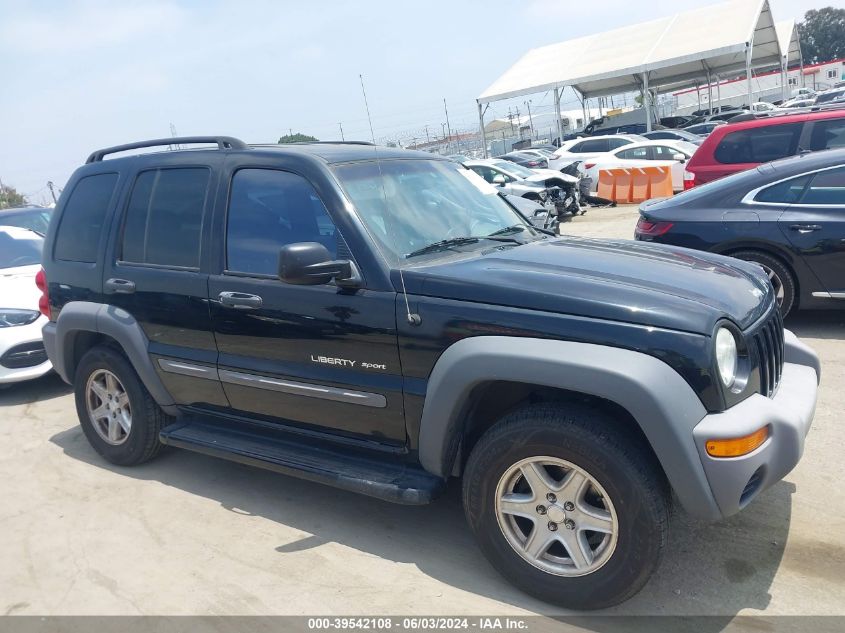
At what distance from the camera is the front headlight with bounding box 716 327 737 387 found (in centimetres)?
280

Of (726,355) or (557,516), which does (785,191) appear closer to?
(726,355)

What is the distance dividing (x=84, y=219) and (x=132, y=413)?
137cm

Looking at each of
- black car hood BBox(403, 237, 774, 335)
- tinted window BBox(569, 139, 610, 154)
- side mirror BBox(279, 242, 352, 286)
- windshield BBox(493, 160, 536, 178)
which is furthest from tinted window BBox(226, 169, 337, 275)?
tinted window BBox(569, 139, 610, 154)

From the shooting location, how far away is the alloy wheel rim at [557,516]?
2922 mm

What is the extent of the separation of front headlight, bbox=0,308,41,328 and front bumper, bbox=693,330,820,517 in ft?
20.6

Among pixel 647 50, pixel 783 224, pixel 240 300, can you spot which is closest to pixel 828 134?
pixel 783 224

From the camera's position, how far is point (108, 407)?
193 inches

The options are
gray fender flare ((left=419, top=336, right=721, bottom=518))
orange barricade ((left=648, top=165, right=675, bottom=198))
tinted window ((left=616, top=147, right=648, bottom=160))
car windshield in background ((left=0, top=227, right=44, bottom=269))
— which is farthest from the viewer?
tinted window ((left=616, top=147, right=648, bottom=160))

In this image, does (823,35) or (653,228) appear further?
(823,35)

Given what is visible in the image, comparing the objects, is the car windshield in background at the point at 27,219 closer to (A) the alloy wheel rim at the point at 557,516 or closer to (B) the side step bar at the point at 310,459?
(B) the side step bar at the point at 310,459

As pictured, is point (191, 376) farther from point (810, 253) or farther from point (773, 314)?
point (810, 253)

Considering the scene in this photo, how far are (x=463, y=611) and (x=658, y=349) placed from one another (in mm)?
1388

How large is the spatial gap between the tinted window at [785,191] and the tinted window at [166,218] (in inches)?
192

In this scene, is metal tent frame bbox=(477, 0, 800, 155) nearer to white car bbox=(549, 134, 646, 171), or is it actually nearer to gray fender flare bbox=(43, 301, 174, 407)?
white car bbox=(549, 134, 646, 171)
